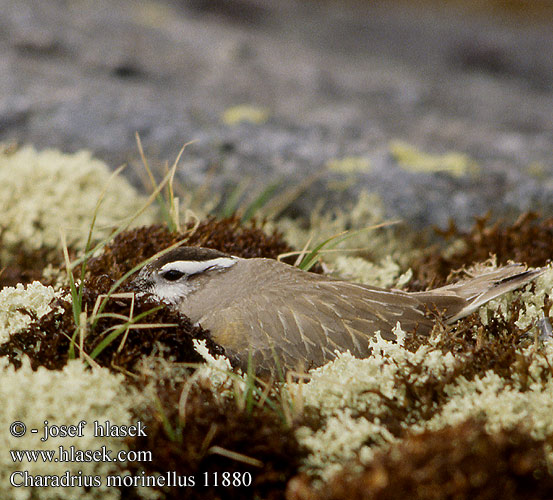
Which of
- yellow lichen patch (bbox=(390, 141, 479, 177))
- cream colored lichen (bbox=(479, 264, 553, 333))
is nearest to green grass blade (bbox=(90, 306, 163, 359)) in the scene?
cream colored lichen (bbox=(479, 264, 553, 333))

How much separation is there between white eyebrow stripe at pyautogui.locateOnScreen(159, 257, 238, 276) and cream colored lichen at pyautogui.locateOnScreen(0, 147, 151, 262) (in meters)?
1.29

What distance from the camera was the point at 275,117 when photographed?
9141mm

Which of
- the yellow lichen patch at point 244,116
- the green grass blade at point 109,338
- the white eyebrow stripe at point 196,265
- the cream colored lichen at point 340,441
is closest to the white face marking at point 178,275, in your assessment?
the white eyebrow stripe at point 196,265

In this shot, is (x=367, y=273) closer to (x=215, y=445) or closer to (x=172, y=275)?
(x=172, y=275)

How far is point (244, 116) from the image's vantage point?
8.65 meters

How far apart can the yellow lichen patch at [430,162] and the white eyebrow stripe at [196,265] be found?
4038 millimetres

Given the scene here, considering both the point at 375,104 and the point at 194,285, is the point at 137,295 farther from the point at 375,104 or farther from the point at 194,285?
the point at 375,104

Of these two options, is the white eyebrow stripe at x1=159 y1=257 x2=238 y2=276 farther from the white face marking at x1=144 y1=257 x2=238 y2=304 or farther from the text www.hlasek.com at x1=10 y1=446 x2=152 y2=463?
the text www.hlasek.com at x1=10 y1=446 x2=152 y2=463

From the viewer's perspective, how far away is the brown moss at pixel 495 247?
5133mm

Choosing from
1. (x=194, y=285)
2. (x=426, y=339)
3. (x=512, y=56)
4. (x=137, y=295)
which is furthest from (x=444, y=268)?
(x=512, y=56)

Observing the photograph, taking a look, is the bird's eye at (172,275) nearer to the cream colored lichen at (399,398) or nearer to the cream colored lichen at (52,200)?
the cream colored lichen at (52,200)

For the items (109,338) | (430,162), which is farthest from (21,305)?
(430,162)

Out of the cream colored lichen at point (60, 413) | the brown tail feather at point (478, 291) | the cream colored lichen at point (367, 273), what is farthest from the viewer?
the cream colored lichen at point (367, 273)

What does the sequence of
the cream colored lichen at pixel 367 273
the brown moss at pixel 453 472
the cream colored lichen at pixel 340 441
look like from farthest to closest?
the cream colored lichen at pixel 367 273
the cream colored lichen at pixel 340 441
the brown moss at pixel 453 472
